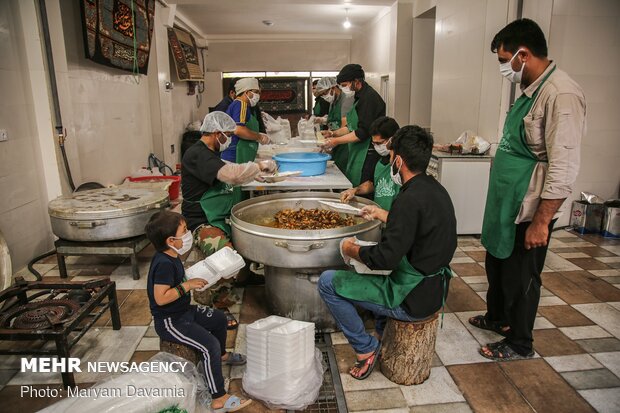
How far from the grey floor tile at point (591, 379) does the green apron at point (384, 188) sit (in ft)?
4.95

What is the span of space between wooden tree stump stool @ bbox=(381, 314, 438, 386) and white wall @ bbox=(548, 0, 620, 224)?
12.4 feet

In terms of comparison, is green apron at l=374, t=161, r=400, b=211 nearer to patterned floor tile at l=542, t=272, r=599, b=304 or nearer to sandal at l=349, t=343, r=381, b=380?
sandal at l=349, t=343, r=381, b=380

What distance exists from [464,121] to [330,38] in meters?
8.39

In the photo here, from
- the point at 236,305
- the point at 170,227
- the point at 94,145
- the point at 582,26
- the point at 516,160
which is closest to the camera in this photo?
the point at 170,227

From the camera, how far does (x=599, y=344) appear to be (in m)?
2.84

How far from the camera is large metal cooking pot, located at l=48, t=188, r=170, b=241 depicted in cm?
357

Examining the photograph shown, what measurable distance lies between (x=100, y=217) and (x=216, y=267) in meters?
1.74

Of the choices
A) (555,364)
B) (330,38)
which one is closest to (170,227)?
(555,364)

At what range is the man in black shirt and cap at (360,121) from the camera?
12.9 feet

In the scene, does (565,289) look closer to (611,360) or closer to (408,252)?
(611,360)

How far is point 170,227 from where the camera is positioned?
84.1 inches

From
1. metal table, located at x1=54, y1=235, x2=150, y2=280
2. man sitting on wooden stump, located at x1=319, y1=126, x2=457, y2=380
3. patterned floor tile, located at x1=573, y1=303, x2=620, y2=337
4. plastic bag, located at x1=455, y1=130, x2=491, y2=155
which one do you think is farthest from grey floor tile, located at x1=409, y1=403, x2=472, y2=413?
plastic bag, located at x1=455, y1=130, x2=491, y2=155

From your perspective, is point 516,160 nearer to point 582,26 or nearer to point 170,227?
point 170,227

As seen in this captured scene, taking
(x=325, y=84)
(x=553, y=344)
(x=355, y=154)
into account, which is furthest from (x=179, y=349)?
(x=325, y=84)
